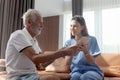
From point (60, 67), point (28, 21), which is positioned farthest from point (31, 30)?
point (60, 67)

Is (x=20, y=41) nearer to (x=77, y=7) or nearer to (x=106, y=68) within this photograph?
(x=106, y=68)

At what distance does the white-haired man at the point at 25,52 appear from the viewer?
1.44 metres

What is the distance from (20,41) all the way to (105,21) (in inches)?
119

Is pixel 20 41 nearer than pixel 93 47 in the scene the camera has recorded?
Yes

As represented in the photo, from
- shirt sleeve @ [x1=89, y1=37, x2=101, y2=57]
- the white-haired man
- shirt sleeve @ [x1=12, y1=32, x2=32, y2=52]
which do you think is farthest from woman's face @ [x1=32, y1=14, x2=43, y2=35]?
shirt sleeve @ [x1=89, y1=37, x2=101, y2=57]

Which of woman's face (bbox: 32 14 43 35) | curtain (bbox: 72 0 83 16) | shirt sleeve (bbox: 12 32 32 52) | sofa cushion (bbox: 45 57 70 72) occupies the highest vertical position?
curtain (bbox: 72 0 83 16)

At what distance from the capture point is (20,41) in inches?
59.3

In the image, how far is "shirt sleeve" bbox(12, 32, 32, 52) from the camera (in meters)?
1.48

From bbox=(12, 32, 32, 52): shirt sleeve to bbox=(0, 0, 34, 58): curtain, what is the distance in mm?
2727

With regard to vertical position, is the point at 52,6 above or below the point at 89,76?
above

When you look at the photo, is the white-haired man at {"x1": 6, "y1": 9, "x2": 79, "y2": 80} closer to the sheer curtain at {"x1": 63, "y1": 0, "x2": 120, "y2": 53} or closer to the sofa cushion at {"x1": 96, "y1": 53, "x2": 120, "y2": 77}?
the sofa cushion at {"x1": 96, "y1": 53, "x2": 120, "y2": 77}

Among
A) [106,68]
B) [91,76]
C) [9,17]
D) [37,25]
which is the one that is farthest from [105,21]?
[37,25]

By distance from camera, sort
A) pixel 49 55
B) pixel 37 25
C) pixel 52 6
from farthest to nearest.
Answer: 1. pixel 52 6
2. pixel 37 25
3. pixel 49 55

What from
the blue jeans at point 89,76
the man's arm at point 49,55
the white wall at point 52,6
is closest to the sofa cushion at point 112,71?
the blue jeans at point 89,76
